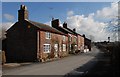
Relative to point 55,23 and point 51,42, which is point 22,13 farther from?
point 55,23

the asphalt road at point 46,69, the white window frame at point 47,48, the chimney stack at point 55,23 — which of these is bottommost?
the asphalt road at point 46,69

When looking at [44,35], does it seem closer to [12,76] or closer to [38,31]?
[38,31]

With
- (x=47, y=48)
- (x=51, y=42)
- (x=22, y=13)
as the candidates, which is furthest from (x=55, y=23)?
(x=22, y=13)

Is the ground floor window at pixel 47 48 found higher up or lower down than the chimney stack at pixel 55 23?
lower down

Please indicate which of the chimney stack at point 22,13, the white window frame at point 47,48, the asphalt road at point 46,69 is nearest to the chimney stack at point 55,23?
the white window frame at point 47,48

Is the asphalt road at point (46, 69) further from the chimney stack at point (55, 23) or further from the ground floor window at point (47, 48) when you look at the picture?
the chimney stack at point (55, 23)

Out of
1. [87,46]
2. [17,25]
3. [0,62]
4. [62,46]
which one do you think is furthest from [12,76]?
[87,46]

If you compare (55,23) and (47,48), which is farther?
(55,23)

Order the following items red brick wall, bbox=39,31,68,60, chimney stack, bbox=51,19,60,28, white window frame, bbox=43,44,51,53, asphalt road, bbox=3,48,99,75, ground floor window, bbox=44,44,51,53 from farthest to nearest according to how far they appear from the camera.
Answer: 1. chimney stack, bbox=51,19,60,28
2. ground floor window, bbox=44,44,51,53
3. white window frame, bbox=43,44,51,53
4. red brick wall, bbox=39,31,68,60
5. asphalt road, bbox=3,48,99,75

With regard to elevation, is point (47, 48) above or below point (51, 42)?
below

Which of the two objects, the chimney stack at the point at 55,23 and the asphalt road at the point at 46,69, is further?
the chimney stack at the point at 55,23

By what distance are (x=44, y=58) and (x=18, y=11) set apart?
9098mm

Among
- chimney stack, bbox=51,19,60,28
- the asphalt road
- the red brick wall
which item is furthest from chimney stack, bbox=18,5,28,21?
chimney stack, bbox=51,19,60,28

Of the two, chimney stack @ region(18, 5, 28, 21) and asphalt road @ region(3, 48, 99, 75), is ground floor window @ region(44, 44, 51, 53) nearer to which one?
chimney stack @ region(18, 5, 28, 21)
